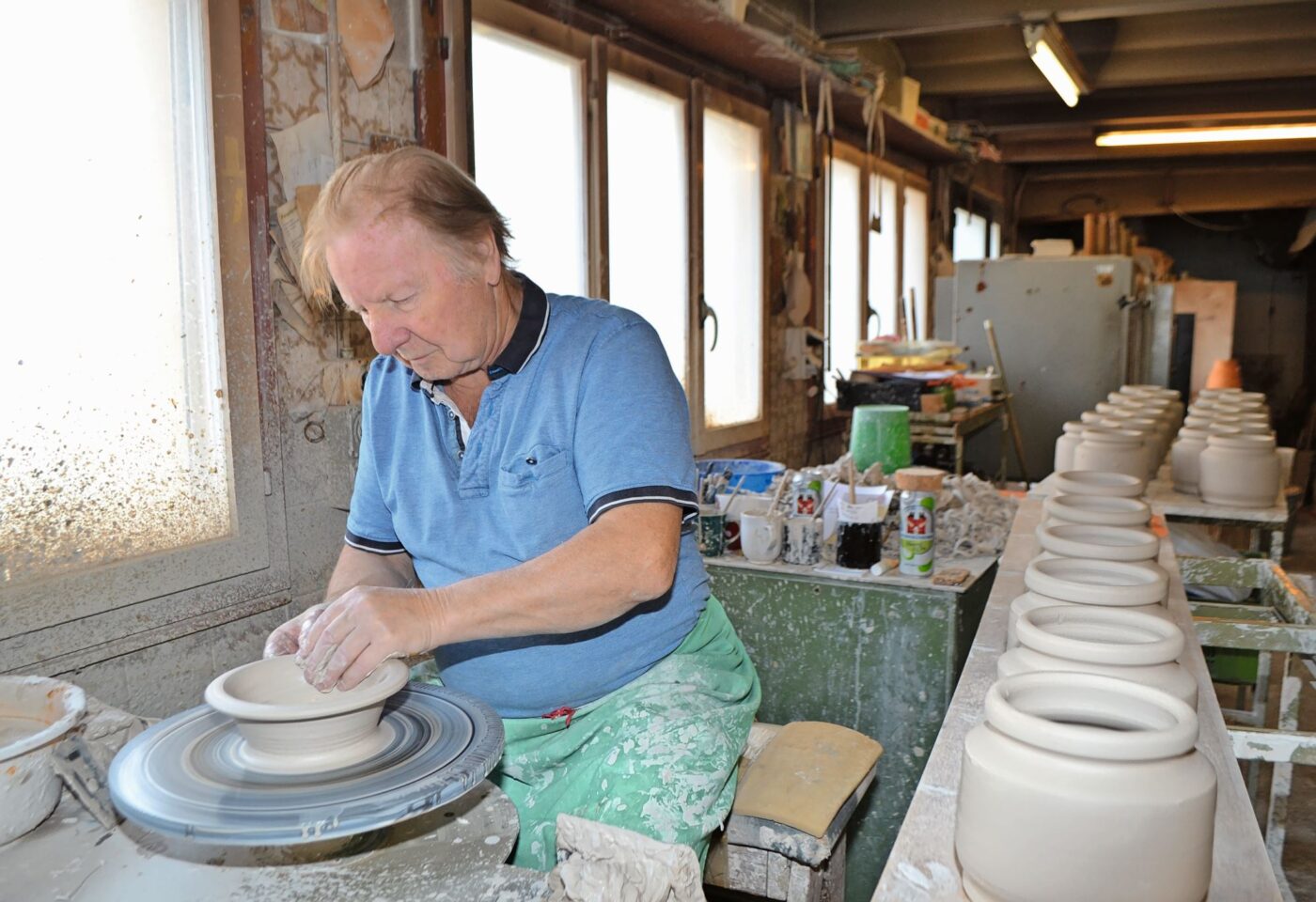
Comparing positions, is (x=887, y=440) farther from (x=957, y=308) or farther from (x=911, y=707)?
(x=957, y=308)

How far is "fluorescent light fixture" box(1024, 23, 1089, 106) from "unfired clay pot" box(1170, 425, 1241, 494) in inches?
104

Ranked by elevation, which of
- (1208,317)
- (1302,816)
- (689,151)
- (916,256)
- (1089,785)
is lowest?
(1302,816)

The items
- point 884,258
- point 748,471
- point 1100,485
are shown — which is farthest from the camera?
point 884,258

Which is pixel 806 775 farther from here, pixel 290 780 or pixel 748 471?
pixel 748 471

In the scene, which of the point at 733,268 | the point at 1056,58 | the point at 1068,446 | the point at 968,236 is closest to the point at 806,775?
the point at 1068,446

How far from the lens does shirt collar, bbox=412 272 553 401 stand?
1.71m

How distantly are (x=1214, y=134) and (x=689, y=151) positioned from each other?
5.81 meters

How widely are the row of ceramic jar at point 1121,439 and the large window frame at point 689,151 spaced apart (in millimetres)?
1459

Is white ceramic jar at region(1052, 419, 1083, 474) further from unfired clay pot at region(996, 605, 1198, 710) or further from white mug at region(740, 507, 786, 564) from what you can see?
unfired clay pot at region(996, 605, 1198, 710)

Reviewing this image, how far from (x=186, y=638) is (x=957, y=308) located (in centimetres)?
562

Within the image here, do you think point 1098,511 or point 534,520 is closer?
point 534,520

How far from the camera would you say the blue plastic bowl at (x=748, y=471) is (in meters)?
3.14

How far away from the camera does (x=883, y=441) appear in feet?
11.5

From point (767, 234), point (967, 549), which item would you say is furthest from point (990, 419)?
point (967, 549)
